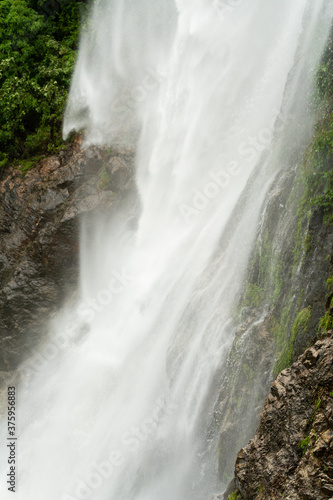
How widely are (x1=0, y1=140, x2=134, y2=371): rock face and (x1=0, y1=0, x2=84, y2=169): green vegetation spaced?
1698 millimetres

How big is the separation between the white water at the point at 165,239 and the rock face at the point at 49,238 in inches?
20.7

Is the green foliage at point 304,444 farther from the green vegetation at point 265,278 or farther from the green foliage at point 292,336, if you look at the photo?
the green vegetation at point 265,278

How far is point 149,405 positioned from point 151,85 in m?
10.3

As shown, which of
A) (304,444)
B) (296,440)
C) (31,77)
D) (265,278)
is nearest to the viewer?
(304,444)

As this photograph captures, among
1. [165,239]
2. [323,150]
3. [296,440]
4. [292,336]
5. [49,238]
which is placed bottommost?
[296,440]

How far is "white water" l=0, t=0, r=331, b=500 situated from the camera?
30.0 feet

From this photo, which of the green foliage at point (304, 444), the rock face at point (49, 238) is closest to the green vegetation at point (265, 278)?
the green foliage at point (304, 444)

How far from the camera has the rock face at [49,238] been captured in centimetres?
1409

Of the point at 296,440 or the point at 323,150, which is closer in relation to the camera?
the point at 296,440

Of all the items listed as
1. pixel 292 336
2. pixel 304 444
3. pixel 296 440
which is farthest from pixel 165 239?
pixel 304 444

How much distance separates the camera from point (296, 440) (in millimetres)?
4863

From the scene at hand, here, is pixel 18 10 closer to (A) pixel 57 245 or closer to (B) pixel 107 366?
(A) pixel 57 245

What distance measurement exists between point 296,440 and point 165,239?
8689mm

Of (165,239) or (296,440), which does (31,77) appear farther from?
(296,440)
